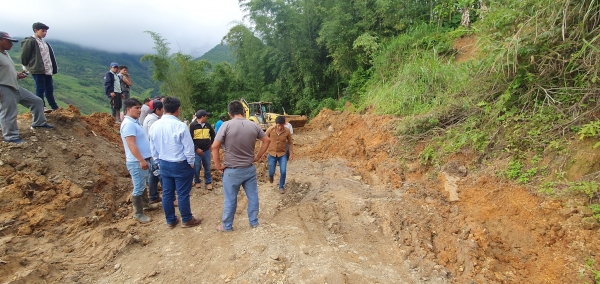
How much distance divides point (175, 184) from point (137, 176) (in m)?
0.60

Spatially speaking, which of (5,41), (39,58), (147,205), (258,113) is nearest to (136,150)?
(147,205)

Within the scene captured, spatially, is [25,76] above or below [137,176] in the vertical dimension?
above

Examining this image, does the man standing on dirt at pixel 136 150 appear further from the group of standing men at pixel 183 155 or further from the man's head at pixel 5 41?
the man's head at pixel 5 41

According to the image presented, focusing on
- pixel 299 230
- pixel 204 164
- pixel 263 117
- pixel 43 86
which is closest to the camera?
pixel 299 230

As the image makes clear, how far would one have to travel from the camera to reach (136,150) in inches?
143

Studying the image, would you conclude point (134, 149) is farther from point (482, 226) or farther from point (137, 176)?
point (482, 226)

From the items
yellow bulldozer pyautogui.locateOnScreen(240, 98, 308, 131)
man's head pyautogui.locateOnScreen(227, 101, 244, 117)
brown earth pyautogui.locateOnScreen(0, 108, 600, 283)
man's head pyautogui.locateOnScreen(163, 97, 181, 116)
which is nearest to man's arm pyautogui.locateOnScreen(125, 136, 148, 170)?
man's head pyautogui.locateOnScreen(163, 97, 181, 116)

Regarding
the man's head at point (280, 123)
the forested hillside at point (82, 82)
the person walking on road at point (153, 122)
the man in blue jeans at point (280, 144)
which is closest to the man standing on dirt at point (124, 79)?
the person walking on road at point (153, 122)

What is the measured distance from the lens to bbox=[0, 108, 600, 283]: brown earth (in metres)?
2.80

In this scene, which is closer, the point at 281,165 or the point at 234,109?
the point at 234,109

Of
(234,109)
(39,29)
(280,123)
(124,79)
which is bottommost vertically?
(280,123)

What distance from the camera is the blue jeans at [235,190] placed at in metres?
3.55

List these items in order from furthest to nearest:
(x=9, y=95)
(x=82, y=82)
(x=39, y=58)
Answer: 1. (x=82, y=82)
2. (x=39, y=58)
3. (x=9, y=95)

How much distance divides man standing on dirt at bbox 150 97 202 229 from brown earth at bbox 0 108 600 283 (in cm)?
63
